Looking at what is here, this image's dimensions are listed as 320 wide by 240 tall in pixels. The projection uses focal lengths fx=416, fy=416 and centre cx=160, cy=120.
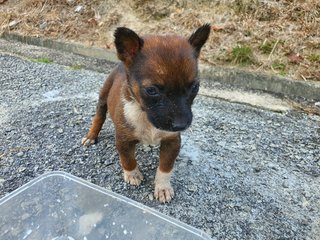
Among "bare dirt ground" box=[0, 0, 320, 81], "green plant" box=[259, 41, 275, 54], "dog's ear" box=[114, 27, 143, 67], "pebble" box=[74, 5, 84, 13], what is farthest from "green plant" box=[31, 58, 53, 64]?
"dog's ear" box=[114, 27, 143, 67]

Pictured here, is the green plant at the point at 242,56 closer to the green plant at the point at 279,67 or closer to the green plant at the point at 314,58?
the green plant at the point at 279,67

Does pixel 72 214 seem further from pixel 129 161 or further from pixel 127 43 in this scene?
pixel 127 43

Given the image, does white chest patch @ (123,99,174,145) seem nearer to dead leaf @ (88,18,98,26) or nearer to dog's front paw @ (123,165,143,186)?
dog's front paw @ (123,165,143,186)

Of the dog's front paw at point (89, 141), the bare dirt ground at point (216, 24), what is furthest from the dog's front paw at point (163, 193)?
the bare dirt ground at point (216, 24)

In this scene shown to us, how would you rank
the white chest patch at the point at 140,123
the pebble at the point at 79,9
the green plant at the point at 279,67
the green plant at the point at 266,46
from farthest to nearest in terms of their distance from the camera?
→ the pebble at the point at 79,9 < the green plant at the point at 266,46 < the green plant at the point at 279,67 < the white chest patch at the point at 140,123

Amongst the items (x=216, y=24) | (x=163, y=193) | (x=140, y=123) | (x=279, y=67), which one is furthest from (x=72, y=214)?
(x=216, y=24)

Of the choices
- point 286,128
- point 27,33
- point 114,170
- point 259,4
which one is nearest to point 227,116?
point 286,128
